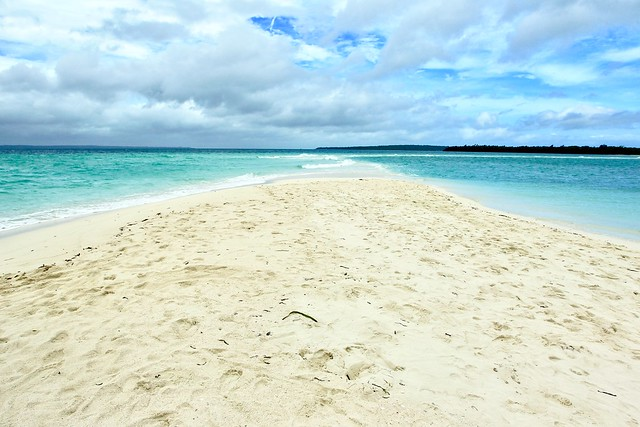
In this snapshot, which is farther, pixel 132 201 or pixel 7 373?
pixel 132 201

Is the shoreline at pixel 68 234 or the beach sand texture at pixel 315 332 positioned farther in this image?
the shoreline at pixel 68 234

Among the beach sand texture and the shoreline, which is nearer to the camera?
the beach sand texture

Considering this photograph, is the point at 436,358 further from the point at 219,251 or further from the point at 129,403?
the point at 219,251

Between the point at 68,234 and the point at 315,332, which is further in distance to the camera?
the point at 68,234

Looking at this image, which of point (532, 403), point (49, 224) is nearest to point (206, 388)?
point (532, 403)

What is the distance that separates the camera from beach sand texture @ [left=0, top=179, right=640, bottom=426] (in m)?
2.98

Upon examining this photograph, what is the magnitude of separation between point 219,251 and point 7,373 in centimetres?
344

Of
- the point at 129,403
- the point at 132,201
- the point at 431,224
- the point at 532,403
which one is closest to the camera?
the point at 129,403

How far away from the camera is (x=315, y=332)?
402 centimetres

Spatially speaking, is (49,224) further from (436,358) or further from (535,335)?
(535,335)

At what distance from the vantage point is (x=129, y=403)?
2.91 metres

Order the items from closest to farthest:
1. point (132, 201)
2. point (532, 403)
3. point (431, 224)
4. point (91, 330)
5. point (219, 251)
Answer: point (532, 403) < point (91, 330) < point (219, 251) < point (431, 224) < point (132, 201)

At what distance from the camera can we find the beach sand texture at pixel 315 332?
2.98 meters

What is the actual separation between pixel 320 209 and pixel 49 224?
682 centimetres
